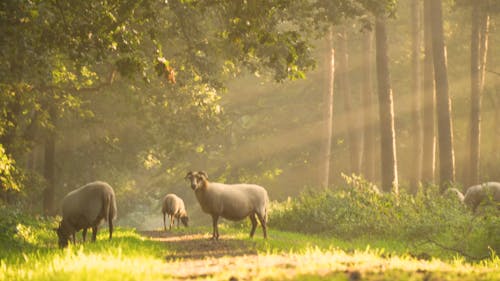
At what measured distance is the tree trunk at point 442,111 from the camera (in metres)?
25.9

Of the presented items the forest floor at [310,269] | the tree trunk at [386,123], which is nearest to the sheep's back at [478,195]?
the tree trunk at [386,123]

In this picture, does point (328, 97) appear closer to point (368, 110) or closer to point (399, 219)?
point (368, 110)

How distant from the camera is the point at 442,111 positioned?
2625cm

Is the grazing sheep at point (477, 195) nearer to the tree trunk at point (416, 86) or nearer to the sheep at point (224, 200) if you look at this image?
the sheep at point (224, 200)

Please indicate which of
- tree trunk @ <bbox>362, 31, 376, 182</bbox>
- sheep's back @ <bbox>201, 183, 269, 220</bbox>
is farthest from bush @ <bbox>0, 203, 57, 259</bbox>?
tree trunk @ <bbox>362, 31, 376, 182</bbox>

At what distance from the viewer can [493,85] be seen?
5247 cm

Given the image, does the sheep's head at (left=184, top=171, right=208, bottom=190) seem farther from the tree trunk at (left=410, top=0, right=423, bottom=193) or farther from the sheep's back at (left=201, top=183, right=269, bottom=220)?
the tree trunk at (left=410, top=0, right=423, bottom=193)

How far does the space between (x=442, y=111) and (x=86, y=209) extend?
16.4 m

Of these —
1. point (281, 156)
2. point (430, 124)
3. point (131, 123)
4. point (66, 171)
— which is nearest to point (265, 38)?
point (430, 124)

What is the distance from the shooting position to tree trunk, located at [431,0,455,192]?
84.9 ft

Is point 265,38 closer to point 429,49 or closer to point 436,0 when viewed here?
point 436,0

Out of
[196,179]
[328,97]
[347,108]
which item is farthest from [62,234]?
[347,108]

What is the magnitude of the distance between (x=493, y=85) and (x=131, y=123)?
30.8 m

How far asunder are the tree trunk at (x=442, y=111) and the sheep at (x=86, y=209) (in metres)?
15.1
